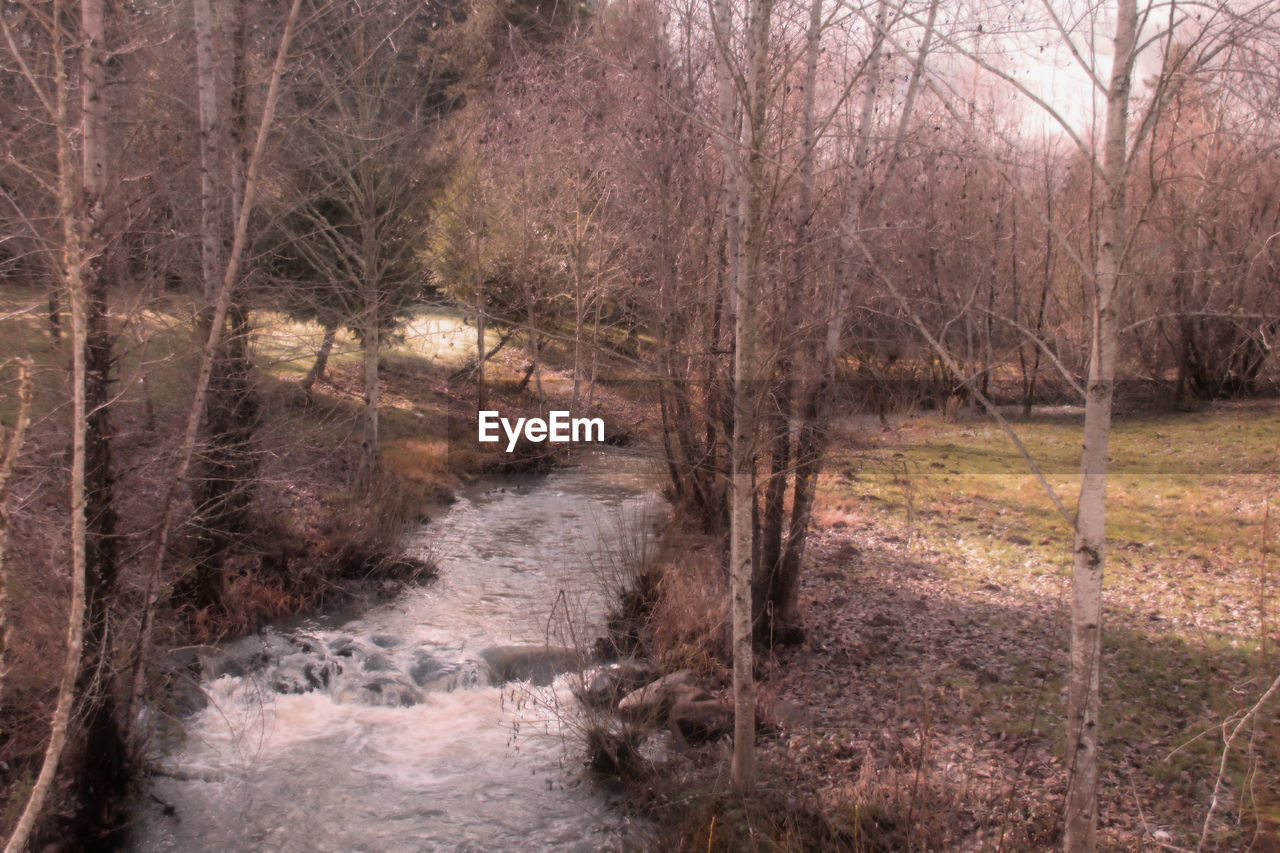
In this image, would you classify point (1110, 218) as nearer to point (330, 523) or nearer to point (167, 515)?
point (167, 515)

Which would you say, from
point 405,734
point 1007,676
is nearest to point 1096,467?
point 1007,676

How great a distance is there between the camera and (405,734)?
743 centimetres

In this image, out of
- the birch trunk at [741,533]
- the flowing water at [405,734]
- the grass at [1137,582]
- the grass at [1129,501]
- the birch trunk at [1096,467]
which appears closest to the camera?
the birch trunk at [1096,467]

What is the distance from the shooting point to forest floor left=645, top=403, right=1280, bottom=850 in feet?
16.7

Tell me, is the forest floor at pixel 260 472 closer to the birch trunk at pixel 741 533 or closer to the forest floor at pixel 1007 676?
the birch trunk at pixel 741 533

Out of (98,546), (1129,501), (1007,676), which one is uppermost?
(98,546)

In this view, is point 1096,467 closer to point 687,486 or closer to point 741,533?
point 741,533

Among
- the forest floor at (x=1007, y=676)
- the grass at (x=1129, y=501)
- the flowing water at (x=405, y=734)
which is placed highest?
the grass at (x=1129, y=501)

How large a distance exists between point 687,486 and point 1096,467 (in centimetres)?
677

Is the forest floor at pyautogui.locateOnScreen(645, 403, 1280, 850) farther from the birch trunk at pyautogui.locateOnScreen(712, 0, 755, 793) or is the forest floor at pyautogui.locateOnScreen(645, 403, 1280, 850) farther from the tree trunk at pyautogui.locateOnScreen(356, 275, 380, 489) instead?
the tree trunk at pyautogui.locateOnScreen(356, 275, 380, 489)

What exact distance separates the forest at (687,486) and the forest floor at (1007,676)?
0.04 meters

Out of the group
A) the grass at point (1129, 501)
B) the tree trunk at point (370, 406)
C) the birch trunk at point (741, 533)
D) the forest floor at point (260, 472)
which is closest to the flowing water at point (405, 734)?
the forest floor at point (260, 472)

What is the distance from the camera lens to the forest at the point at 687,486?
4.47m

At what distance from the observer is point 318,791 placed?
6477 mm
